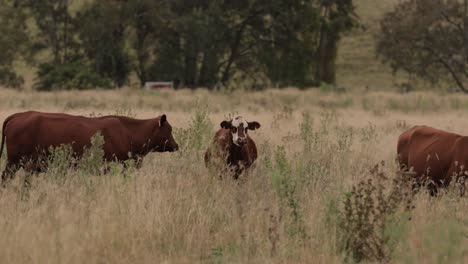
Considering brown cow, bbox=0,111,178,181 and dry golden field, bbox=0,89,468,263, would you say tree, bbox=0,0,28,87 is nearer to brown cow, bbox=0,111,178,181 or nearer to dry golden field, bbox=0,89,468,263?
brown cow, bbox=0,111,178,181

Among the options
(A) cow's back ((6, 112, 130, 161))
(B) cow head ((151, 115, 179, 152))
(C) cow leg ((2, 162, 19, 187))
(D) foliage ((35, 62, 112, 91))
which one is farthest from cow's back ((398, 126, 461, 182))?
(D) foliage ((35, 62, 112, 91))

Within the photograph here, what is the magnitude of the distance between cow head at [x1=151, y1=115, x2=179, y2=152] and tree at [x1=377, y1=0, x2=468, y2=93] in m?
37.8

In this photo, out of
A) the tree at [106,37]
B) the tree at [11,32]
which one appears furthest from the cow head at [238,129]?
the tree at [11,32]

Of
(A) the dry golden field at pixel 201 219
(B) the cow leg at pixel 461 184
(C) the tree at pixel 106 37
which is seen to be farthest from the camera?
(C) the tree at pixel 106 37

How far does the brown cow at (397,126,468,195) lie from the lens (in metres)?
8.86

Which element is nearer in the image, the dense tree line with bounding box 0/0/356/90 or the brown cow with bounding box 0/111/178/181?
the brown cow with bounding box 0/111/178/181

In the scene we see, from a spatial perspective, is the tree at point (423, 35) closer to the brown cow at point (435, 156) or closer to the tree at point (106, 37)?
the tree at point (106, 37)

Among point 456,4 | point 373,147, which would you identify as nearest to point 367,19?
point 456,4

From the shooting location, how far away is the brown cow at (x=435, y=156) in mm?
8859

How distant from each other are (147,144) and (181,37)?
35200 millimetres

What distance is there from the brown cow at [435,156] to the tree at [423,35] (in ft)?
125

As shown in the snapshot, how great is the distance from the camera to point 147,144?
435 inches

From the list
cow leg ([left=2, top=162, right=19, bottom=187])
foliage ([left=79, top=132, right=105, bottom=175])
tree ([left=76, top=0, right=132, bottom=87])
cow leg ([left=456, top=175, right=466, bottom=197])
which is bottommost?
cow leg ([left=2, top=162, right=19, bottom=187])

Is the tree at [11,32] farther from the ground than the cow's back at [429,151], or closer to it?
farther from the ground
